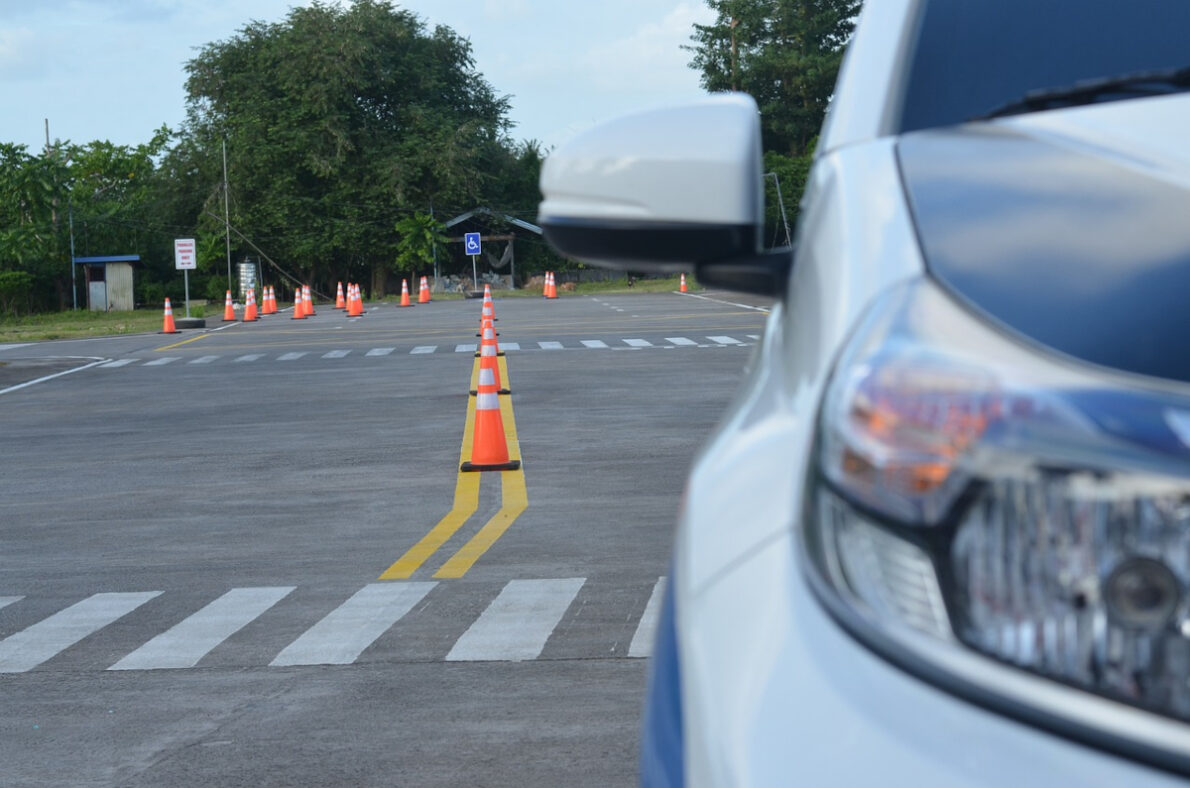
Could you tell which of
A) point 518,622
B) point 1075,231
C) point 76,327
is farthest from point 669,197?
point 76,327

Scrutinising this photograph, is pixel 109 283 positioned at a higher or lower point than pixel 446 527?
lower

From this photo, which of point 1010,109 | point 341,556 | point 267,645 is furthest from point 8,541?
point 1010,109

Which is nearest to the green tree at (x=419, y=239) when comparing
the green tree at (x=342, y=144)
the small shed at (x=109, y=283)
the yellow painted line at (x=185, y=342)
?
the green tree at (x=342, y=144)

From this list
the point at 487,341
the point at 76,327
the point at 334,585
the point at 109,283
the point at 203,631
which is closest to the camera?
the point at 203,631

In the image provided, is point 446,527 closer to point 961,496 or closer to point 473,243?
point 961,496

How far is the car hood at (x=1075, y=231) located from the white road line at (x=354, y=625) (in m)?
4.50

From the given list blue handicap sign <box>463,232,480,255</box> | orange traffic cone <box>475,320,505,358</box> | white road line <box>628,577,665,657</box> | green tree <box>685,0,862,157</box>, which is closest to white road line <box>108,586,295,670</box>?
white road line <box>628,577,665,657</box>

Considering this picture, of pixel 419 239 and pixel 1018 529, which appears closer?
pixel 1018 529

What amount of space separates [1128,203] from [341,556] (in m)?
7.09

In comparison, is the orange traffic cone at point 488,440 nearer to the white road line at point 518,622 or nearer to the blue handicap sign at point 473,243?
the white road line at point 518,622

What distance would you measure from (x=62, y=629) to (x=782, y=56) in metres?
87.2

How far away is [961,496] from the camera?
1.25 metres

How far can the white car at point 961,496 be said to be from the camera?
1.19 m

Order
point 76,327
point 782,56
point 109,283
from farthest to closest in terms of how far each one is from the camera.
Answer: point 782,56 < point 109,283 < point 76,327
